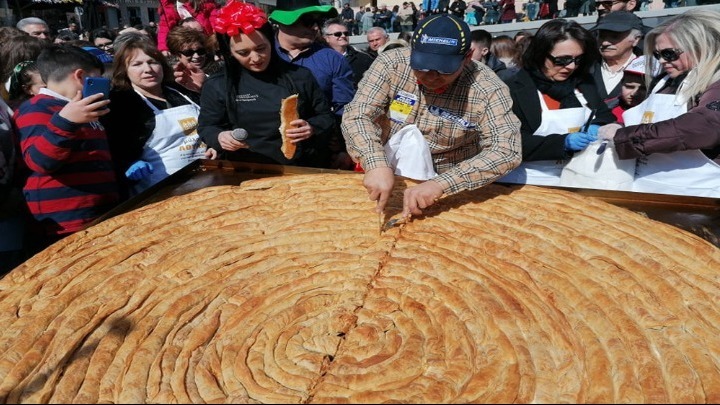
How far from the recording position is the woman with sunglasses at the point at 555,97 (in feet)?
8.66

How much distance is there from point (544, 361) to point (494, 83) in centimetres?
118

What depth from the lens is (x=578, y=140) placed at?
254cm

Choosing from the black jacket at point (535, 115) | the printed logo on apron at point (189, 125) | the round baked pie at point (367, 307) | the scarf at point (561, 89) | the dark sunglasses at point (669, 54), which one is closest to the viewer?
the round baked pie at point (367, 307)

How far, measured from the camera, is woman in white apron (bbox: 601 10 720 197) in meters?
2.23

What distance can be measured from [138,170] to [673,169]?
8.31ft

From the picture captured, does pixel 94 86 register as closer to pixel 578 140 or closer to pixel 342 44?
pixel 578 140

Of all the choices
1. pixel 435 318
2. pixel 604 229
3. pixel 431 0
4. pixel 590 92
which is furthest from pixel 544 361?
pixel 431 0

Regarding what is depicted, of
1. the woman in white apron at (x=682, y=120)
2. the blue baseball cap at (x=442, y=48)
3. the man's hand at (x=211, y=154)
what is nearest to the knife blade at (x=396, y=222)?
the blue baseball cap at (x=442, y=48)

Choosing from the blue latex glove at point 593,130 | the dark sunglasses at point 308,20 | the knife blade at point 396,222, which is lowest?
the knife blade at point 396,222

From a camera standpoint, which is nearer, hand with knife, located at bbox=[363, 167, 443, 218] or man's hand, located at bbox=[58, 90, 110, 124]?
hand with knife, located at bbox=[363, 167, 443, 218]

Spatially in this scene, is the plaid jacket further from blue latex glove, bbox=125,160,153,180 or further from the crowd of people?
blue latex glove, bbox=125,160,153,180

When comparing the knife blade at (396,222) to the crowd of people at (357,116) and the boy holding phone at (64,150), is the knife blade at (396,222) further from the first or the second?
the boy holding phone at (64,150)

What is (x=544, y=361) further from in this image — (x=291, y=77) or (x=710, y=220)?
(x=291, y=77)

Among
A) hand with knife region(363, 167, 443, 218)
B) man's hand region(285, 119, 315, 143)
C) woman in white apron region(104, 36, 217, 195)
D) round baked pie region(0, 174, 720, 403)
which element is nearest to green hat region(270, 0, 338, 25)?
woman in white apron region(104, 36, 217, 195)
